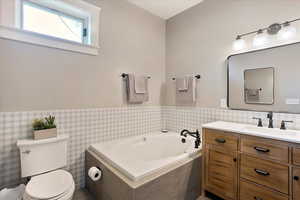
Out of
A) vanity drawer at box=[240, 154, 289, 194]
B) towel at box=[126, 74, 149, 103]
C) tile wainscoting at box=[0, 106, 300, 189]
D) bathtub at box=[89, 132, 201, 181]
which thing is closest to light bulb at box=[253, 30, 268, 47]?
tile wainscoting at box=[0, 106, 300, 189]

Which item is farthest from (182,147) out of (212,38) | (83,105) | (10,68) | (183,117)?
(10,68)

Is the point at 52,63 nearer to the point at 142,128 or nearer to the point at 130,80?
the point at 130,80

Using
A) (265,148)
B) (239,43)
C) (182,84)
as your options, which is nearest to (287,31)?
(239,43)

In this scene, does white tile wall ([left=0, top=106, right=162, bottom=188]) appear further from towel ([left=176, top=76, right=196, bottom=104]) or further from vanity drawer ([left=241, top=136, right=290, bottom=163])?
vanity drawer ([left=241, top=136, right=290, bottom=163])

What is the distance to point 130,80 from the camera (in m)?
2.45

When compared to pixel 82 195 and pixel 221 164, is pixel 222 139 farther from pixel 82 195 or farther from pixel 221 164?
pixel 82 195

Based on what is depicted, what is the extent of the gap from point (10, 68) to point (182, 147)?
2379 mm

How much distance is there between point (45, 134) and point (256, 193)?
2.19 metres

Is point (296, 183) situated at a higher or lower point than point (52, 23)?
lower

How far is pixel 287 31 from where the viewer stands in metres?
1.68

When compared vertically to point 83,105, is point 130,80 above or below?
above

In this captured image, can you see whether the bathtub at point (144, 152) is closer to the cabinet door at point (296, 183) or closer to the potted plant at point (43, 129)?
the potted plant at point (43, 129)

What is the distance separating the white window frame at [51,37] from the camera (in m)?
1.56

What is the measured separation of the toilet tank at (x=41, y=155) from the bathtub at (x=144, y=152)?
1.35 feet
